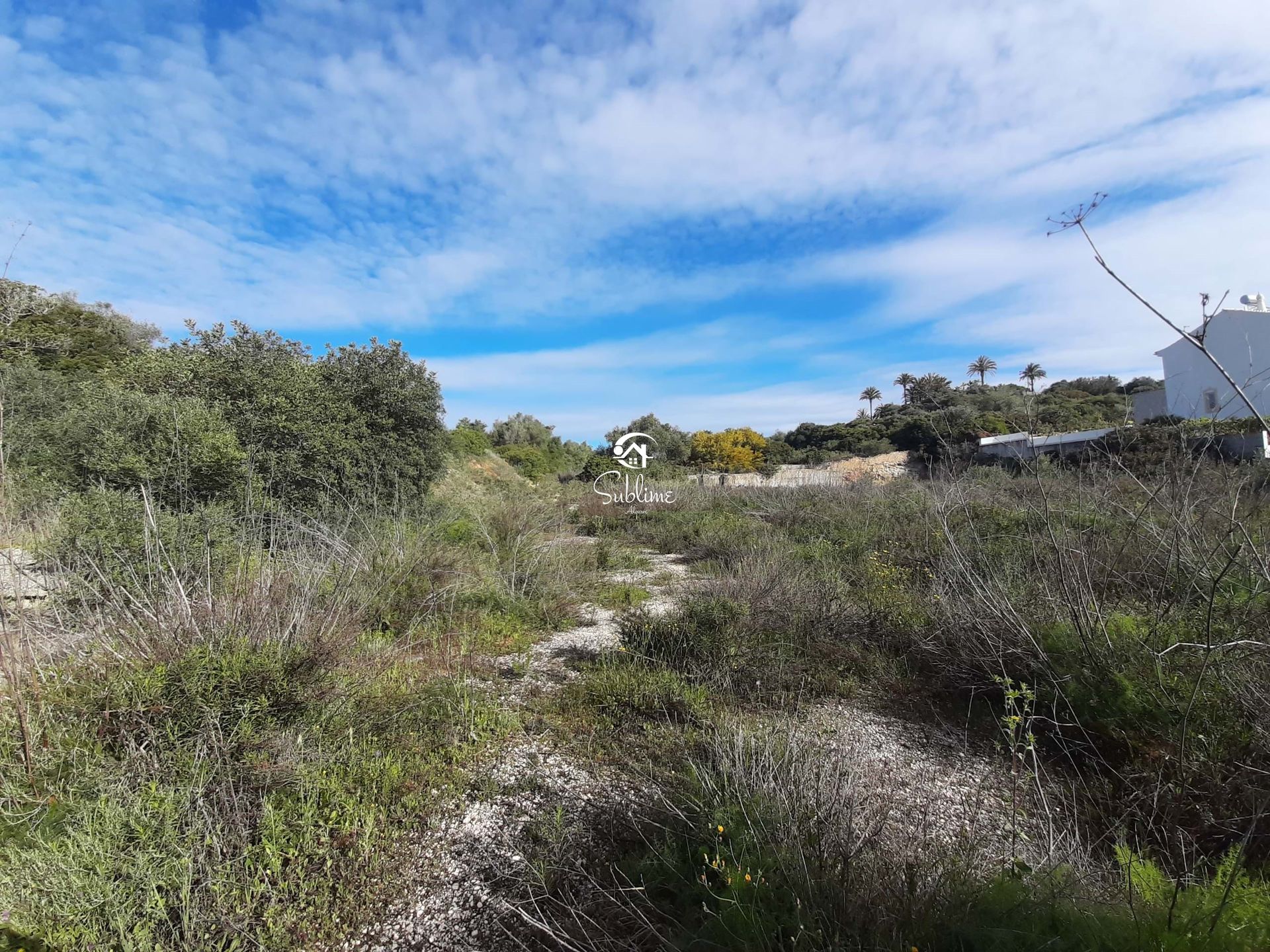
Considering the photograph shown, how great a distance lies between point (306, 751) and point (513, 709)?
4.05ft

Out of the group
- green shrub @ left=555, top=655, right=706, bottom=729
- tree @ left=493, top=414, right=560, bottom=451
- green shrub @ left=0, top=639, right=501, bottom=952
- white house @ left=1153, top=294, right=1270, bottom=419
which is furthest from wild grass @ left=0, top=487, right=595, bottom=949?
tree @ left=493, top=414, right=560, bottom=451

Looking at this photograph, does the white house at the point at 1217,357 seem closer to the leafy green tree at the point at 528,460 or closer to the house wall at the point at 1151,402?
the house wall at the point at 1151,402

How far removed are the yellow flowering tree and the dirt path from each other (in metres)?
18.6

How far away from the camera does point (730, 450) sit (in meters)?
22.7

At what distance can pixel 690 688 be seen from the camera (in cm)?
354

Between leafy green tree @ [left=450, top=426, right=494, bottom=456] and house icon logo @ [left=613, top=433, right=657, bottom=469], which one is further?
leafy green tree @ [left=450, top=426, right=494, bottom=456]

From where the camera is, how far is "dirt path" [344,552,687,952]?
1892 millimetres

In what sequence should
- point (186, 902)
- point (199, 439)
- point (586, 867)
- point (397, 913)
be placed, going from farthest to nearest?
point (199, 439)
point (586, 867)
point (397, 913)
point (186, 902)

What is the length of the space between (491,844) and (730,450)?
69.2 ft

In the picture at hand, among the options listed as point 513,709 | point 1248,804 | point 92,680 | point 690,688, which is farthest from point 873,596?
point 92,680

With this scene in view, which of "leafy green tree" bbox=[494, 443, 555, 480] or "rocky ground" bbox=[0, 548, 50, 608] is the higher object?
"leafy green tree" bbox=[494, 443, 555, 480]

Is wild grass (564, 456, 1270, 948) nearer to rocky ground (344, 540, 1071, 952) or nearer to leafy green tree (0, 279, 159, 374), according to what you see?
rocky ground (344, 540, 1071, 952)

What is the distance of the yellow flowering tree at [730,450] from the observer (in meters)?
22.1

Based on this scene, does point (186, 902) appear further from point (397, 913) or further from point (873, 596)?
point (873, 596)
